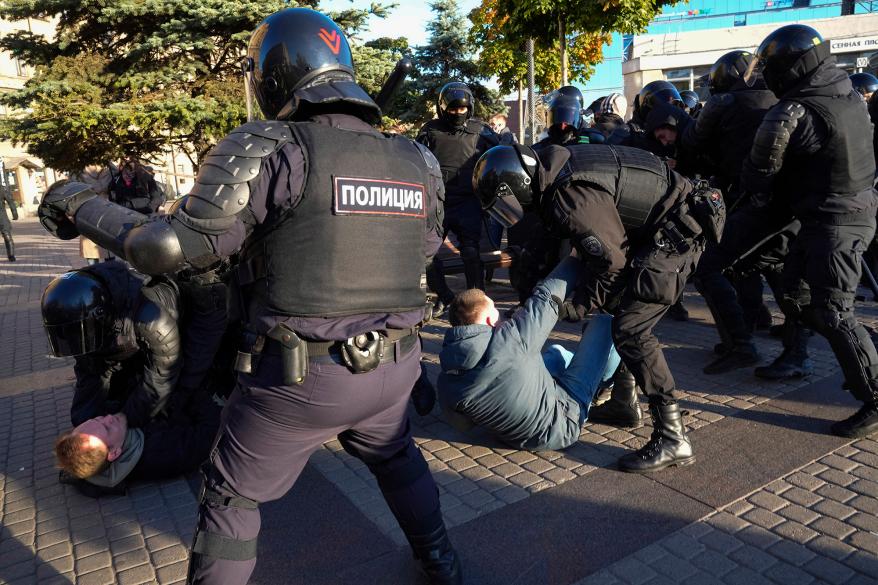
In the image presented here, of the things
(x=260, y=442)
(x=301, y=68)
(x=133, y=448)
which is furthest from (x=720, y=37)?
(x=260, y=442)

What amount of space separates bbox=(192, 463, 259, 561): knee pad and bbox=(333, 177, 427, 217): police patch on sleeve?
0.87 metres

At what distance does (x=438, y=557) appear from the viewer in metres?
2.44

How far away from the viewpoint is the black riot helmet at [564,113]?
6.42 meters

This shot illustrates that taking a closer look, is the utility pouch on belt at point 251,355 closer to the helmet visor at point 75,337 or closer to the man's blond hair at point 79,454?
the man's blond hair at point 79,454

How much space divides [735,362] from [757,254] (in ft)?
2.67

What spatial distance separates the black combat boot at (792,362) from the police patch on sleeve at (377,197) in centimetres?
341

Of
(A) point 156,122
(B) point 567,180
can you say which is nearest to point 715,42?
(A) point 156,122

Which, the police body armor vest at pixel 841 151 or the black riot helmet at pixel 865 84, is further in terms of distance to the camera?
the black riot helmet at pixel 865 84

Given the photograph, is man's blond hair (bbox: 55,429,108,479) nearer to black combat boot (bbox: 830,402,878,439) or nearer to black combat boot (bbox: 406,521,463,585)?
black combat boot (bbox: 406,521,463,585)

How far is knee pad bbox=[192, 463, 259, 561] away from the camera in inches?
76.1

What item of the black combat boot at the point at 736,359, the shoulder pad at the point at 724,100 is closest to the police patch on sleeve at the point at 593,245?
the black combat boot at the point at 736,359

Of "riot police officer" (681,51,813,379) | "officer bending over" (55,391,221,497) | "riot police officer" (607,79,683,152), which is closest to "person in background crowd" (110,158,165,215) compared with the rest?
"officer bending over" (55,391,221,497)

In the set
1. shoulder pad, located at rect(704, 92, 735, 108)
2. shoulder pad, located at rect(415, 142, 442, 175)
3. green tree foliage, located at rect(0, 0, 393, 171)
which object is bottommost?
shoulder pad, located at rect(415, 142, 442, 175)

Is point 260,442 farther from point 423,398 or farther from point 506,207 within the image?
point 423,398
